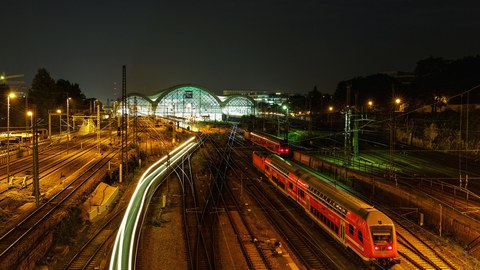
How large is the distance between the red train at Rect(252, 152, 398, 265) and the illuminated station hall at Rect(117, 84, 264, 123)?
8433cm

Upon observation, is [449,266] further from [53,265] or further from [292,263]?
[53,265]

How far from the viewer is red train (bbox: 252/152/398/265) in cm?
1241

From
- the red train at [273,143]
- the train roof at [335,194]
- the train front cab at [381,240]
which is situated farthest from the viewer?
the red train at [273,143]

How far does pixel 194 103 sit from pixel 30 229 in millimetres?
91856

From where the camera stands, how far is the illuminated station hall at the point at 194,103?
103875mm

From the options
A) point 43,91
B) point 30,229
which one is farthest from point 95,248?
point 43,91

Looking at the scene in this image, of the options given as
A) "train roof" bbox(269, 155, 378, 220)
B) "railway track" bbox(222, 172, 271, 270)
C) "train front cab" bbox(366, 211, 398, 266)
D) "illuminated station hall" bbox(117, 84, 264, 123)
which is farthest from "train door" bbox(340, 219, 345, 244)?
"illuminated station hall" bbox(117, 84, 264, 123)

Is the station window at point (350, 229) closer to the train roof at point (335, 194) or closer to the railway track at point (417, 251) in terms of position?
the train roof at point (335, 194)

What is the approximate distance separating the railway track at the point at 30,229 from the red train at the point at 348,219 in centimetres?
1055

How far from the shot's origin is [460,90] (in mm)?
45875

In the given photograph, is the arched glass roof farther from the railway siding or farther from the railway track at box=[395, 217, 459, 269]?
the railway track at box=[395, 217, 459, 269]

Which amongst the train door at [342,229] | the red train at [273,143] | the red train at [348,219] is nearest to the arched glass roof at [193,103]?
the red train at [273,143]

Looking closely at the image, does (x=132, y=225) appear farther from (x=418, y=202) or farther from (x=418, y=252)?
(x=418, y=202)

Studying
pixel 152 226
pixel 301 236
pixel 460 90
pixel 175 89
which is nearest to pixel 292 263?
pixel 301 236
